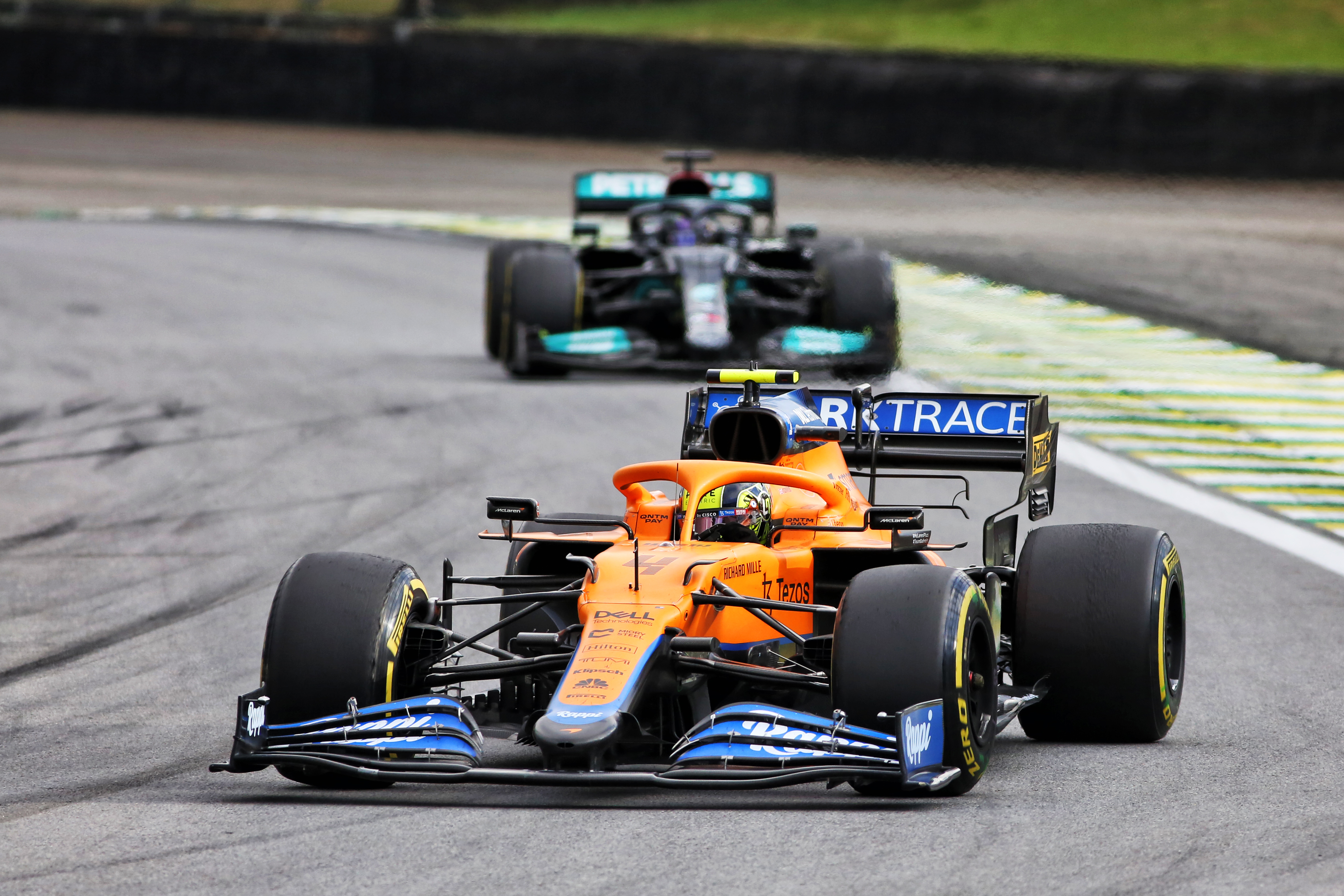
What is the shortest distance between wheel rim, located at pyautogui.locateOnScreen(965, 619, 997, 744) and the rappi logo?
1.43ft

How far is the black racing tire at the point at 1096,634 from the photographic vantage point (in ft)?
26.3

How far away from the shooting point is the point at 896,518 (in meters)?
7.68

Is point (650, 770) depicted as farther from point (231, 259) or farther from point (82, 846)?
point (231, 259)

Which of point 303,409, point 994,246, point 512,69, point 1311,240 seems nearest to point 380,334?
point 303,409

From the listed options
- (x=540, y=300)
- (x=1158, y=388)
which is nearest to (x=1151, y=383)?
(x=1158, y=388)

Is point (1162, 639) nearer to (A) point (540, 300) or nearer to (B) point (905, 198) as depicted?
(A) point (540, 300)

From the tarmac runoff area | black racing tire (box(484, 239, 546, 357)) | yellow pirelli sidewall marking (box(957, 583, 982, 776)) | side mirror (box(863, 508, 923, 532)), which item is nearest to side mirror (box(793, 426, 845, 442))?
side mirror (box(863, 508, 923, 532))

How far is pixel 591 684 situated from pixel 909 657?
1.06 metres

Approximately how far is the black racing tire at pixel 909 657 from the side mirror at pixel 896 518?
0.53 meters

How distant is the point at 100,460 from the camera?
14.4 metres

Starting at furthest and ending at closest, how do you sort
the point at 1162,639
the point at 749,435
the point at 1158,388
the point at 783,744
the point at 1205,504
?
the point at 1158,388
the point at 1205,504
the point at 749,435
the point at 1162,639
the point at 783,744

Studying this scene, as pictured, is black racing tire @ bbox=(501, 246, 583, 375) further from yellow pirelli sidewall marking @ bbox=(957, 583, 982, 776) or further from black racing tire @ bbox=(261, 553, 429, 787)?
yellow pirelli sidewall marking @ bbox=(957, 583, 982, 776)

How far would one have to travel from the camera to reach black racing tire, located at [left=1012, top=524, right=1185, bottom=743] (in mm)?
8016

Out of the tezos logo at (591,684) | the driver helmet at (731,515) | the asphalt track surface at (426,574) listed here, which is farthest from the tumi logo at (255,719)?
the driver helmet at (731,515)
